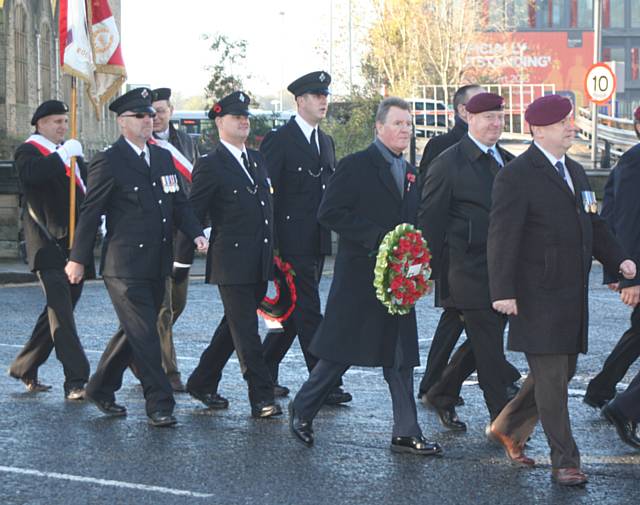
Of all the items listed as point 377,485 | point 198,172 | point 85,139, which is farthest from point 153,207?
point 85,139

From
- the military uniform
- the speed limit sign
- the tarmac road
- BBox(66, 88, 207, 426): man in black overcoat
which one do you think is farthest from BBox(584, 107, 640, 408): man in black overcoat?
the speed limit sign

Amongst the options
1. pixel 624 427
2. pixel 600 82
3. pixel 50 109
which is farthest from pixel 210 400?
pixel 600 82

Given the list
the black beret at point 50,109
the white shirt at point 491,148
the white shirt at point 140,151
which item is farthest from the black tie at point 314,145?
the black beret at point 50,109

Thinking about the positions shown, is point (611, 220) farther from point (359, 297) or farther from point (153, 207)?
point (153, 207)

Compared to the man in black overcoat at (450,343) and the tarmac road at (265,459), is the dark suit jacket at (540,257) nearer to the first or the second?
the tarmac road at (265,459)

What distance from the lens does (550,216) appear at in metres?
6.94

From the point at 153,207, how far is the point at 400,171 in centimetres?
167

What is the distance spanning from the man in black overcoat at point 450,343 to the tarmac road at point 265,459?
11.6 inches

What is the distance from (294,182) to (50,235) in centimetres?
168

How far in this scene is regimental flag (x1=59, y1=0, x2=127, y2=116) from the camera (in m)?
10.7

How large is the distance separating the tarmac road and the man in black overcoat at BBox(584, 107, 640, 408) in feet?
0.75

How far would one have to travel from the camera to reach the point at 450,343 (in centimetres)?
888

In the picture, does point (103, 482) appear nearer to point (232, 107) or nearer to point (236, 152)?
point (236, 152)

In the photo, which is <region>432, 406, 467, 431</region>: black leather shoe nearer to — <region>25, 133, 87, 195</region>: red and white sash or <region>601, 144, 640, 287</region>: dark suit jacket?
<region>601, 144, 640, 287</region>: dark suit jacket
